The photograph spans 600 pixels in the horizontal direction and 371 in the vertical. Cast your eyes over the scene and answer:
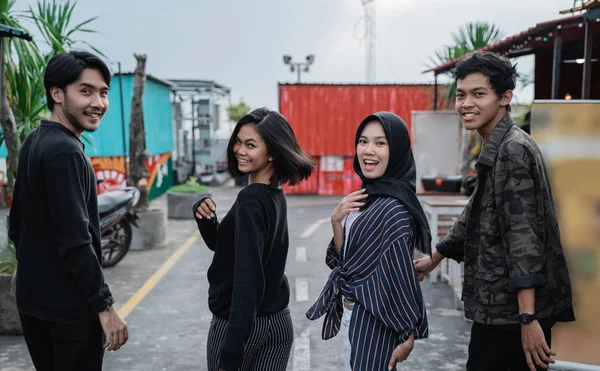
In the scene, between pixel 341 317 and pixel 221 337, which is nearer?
pixel 221 337

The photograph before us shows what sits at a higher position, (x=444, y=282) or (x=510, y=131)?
(x=510, y=131)

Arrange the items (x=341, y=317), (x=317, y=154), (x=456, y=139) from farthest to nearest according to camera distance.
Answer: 1. (x=317, y=154)
2. (x=456, y=139)
3. (x=341, y=317)

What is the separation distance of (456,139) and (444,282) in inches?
147

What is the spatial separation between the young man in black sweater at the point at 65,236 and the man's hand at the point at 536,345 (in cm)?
168

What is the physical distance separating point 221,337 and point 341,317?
63cm

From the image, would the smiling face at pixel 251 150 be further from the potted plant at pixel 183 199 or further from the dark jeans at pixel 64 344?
the potted plant at pixel 183 199

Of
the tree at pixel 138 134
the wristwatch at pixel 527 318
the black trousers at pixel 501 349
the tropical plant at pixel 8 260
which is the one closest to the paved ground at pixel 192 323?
the tropical plant at pixel 8 260

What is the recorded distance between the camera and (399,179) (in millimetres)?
2316

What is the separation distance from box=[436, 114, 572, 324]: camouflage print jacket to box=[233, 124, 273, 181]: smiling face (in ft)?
3.19

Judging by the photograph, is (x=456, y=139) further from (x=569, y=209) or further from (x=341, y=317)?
(x=341, y=317)

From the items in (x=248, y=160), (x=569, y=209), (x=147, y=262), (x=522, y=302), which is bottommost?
(x=147, y=262)

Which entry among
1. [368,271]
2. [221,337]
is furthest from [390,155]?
[221,337]

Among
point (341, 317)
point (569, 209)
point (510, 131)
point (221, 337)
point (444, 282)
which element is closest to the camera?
point (221, 337)

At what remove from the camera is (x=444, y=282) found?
669 cm
